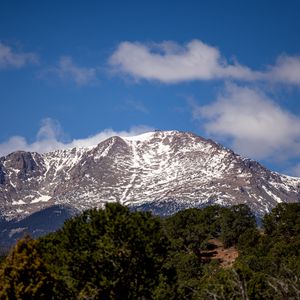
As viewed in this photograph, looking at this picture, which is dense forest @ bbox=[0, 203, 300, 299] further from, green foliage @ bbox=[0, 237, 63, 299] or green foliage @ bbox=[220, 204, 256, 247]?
green foliage @ bbox=[220, 204, 256, 247]

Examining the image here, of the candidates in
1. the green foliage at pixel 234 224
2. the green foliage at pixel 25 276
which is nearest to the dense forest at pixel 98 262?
the green foliage at pixel 25 276

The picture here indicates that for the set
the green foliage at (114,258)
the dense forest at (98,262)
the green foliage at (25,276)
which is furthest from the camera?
Result: the green foliage at (114,258)

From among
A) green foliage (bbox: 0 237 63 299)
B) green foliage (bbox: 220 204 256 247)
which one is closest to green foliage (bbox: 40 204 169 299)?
green foliage (bbox: 0 237 63 299)

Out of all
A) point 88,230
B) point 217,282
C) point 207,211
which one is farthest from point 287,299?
point 207,211

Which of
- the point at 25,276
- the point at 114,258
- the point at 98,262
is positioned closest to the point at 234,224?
the point at 114,258

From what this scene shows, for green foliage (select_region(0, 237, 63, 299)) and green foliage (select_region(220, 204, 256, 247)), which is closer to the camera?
green foliage (select_region(0, 237, 63, 299))

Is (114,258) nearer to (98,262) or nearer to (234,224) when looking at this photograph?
(98,262)

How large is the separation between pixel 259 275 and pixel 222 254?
77557mm

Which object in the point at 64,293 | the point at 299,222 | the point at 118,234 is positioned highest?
the point at 299,222

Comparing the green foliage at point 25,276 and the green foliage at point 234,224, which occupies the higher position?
the green foliage at point 234,224

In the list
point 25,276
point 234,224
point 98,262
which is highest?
point 234,224

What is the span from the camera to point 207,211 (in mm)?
188875

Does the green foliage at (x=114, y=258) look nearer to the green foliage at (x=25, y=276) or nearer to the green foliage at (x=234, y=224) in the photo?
the green foliage at (x=25, y=276)

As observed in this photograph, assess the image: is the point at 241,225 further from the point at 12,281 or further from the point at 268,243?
the point at 12,281
